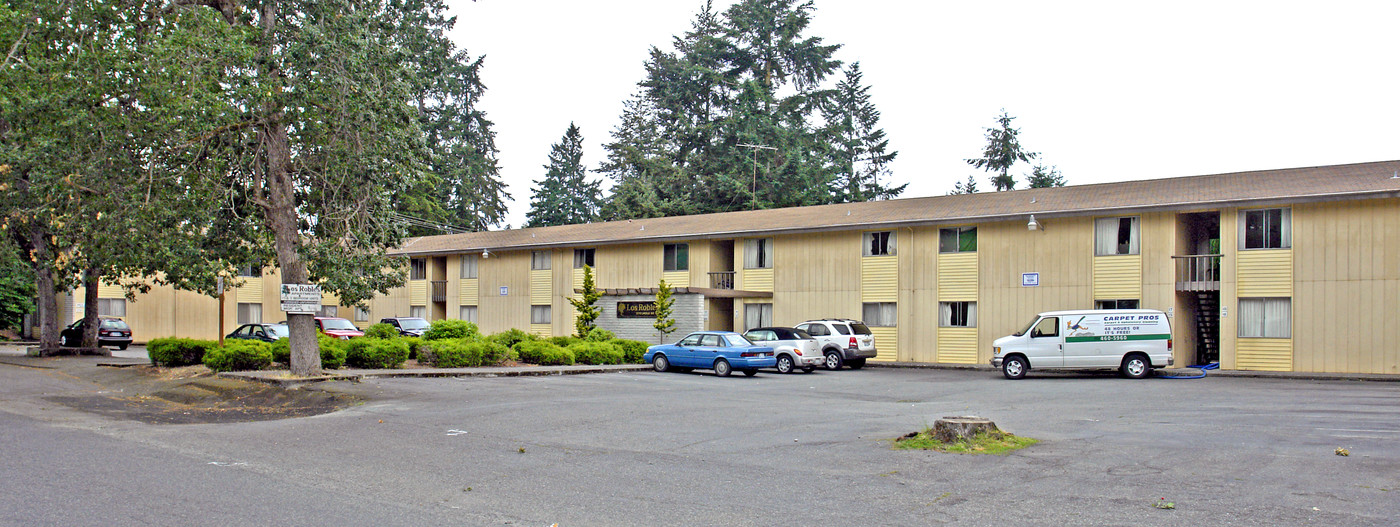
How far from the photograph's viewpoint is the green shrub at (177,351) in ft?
76.9

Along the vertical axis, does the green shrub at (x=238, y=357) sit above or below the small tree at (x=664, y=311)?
below

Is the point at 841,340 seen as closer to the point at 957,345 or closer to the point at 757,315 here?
the point at 957,345

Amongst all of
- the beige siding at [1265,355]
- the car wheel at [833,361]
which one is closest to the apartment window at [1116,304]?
the beige siding at [1265,355]

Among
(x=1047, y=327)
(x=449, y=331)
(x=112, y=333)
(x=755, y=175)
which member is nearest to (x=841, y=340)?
(x=1047, y=327)

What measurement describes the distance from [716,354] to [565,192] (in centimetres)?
5487

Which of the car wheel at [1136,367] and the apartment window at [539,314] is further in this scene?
the apartment window at [539,314]

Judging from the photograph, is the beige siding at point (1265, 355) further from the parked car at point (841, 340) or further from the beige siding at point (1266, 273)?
the parked car at point (841, 340)

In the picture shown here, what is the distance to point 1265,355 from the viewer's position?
2598 centimetres

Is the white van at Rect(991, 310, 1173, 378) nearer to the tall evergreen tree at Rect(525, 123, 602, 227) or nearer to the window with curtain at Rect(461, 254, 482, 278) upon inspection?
the window with curtain at Rect(461, 254, 482, 278)

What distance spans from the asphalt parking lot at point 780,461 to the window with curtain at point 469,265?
26992mm

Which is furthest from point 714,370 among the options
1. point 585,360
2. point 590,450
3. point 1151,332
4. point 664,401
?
point 590,450

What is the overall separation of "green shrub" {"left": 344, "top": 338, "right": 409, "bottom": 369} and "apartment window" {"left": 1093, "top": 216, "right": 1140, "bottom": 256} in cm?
2030

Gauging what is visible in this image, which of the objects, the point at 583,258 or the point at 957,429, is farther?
the point at 583,258

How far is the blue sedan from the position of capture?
25.2 metres
